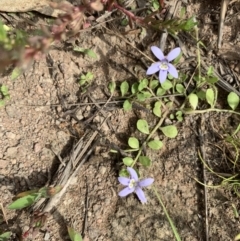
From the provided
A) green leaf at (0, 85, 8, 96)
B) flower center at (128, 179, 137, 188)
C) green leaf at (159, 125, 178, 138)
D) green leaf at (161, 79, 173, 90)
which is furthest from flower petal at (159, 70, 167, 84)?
green leaf at (0, 85, 8, 96)

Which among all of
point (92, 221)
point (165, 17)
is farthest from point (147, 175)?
point (165, 17)

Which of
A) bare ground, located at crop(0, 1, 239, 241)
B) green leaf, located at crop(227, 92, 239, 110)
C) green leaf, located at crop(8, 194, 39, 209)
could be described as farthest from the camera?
green leaf, located at crop(227, 92, 239, 110)

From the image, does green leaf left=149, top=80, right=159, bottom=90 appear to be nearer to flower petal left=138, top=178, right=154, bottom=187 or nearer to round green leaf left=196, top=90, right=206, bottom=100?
round green leaf left=196, top=90, right=206, bottom=100

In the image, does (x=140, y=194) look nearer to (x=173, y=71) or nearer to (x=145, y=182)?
(x=145, y=182)

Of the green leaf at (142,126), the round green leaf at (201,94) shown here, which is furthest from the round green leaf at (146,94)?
the round green leaf at (201,94)

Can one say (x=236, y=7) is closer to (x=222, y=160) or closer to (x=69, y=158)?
(x=222, y=160)

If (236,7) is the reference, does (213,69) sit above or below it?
below
